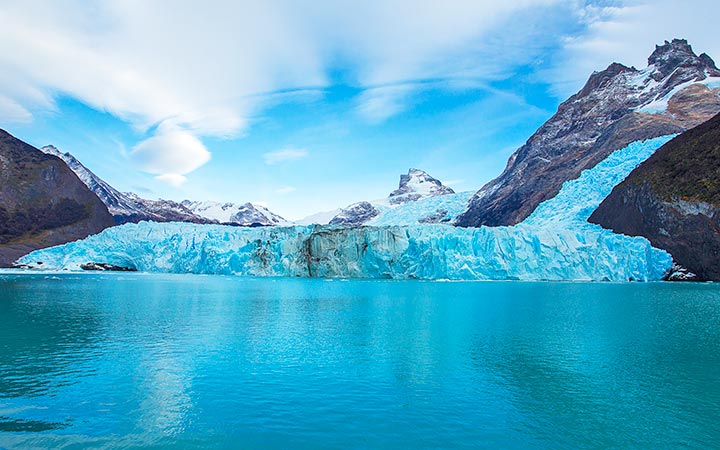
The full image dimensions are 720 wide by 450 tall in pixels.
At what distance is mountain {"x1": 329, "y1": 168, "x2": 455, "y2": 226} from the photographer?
126 m

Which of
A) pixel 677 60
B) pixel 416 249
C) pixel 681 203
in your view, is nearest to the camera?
pixel 681 203

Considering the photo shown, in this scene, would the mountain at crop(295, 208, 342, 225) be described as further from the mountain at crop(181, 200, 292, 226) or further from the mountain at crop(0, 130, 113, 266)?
the mountain at crop(0, 130, 113, 266)

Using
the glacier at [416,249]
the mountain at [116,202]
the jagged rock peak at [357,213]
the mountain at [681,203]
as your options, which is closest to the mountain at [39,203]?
the glacier at [416,249]

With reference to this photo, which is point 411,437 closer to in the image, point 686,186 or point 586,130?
point 686,186

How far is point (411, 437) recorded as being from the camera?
5750 millimetres

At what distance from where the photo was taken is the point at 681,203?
3102cm

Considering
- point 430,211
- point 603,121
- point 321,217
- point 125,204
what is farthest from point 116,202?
point 603,121

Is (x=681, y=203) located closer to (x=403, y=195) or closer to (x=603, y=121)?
(x=603, y=121)

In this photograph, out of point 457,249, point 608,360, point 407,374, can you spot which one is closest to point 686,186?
point 457,249

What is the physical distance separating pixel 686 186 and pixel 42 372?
37.2 metres

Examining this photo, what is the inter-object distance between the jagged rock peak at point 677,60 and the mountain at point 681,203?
36.9 m

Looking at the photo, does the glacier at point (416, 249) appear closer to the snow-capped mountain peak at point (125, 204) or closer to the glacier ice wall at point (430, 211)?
the glacier ice wall at point (430, 211)

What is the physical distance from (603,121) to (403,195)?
76840 mm

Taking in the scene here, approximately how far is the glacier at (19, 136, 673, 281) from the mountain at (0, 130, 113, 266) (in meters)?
9.13
